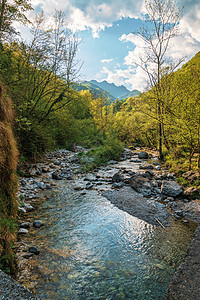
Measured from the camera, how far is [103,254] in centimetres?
391

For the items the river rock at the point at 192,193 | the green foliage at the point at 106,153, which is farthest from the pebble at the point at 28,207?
the green foliage at the point at 106,153

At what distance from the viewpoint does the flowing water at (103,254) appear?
3.01m

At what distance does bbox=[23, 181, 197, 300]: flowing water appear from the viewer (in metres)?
3.01

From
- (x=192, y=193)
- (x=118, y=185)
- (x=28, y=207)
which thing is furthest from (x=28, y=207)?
(x=192, y=193)

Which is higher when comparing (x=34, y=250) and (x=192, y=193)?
(x=192, y=193)

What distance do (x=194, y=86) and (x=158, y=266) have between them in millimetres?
9165

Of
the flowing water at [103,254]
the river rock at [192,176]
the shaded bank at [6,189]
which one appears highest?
the shaded bank at [6,189]

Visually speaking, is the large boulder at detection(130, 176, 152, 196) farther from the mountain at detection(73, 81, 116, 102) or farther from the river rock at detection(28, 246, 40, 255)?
the mountain at detection(73, 81, 116, 102)

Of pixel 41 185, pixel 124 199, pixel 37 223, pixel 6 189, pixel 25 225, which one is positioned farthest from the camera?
pixel 41 185

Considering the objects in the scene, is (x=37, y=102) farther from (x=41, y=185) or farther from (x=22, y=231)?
(x=22, y=231)

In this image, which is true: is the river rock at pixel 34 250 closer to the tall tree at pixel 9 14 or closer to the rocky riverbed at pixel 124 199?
the rocky riverbed at pixel 124 199

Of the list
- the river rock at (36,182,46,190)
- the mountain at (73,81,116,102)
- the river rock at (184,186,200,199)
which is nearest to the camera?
the river rock at (184,186,200,199)

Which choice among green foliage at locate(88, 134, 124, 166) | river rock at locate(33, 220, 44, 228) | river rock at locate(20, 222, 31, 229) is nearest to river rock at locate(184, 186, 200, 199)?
river rock at locate(33, 220, 44, 228)

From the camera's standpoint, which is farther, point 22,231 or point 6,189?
point 22,231
